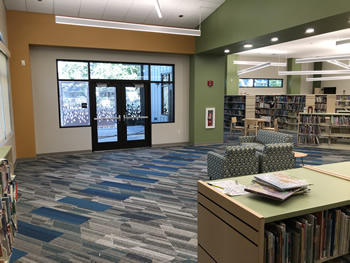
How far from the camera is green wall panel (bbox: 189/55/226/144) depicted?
29.7ft

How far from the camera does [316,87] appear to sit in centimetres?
1720

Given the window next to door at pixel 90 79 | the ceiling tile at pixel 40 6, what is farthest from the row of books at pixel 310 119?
the ceiling tile at pixel 40 6

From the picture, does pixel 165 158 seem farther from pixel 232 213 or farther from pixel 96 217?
pixel 232 213

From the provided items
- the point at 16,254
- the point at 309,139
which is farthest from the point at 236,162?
the point at 309,139

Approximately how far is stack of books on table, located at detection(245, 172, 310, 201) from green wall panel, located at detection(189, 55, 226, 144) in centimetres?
715

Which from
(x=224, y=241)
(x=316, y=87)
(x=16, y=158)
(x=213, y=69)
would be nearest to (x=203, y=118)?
(x=213, y=69)

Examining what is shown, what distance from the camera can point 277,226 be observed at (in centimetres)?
171

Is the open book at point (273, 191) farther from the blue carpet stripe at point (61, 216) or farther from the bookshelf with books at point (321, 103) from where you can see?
the bookshelf with books at point (321, 103)

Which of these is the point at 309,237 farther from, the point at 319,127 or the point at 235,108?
the point at 235,108

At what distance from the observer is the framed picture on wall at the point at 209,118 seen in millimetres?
9336

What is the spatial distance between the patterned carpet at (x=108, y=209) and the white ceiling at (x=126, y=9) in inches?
154

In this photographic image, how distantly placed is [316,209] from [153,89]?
7.64m

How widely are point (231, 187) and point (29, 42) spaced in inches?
275

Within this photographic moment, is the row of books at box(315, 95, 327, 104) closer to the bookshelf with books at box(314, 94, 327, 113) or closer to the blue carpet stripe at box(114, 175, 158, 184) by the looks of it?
the bookshelf with books at box(314, 94, 327, 113)
